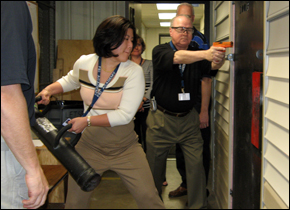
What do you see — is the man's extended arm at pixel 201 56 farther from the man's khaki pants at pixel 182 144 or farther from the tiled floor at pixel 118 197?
the tiled floor at pixel 118 197

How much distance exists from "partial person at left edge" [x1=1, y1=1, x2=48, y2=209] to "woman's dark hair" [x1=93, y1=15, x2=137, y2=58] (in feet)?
2.10

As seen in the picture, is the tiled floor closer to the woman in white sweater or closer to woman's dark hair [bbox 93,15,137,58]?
the woman in white sweater

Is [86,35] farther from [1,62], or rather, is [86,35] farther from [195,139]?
[1,62]

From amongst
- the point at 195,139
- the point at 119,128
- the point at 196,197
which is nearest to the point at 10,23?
the point at 119,128

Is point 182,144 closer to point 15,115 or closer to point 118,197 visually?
point 118,197

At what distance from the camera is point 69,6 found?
427 centimetres

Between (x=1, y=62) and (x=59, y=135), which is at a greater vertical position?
(x=1, y=62)

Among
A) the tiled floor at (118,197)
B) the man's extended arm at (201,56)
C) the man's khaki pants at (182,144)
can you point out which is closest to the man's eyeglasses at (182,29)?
the man's extended arm at (201,56)

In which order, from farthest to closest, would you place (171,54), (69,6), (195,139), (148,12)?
1. (148,12)
2. (69,6)
3. (195,139)
4. (171,54)

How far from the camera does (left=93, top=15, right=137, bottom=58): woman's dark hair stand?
1512mm

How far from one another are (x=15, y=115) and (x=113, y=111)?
2.33 ft

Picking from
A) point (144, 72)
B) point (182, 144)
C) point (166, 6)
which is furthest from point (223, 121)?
point (166, 6)

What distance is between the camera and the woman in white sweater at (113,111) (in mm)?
1509

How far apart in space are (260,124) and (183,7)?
1.62 meters
